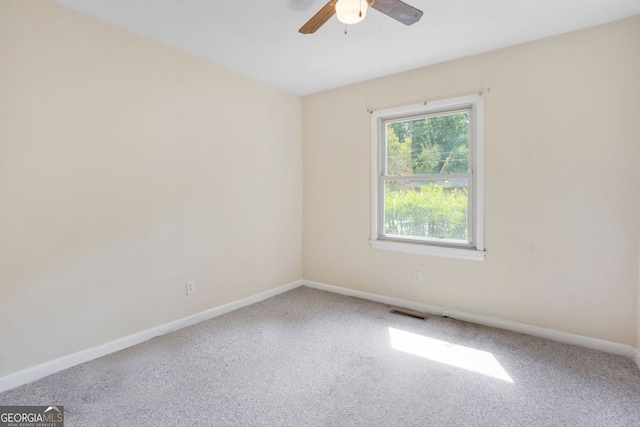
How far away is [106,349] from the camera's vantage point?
239cm

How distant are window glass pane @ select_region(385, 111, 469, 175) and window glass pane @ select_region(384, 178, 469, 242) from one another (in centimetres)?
14

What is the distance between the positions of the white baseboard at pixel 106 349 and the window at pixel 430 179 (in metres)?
1.76

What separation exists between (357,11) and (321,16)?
336 millimetres

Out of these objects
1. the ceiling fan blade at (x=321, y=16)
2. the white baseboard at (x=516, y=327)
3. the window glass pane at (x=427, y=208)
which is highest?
the ceiling fan blade at (x=321, y=16)

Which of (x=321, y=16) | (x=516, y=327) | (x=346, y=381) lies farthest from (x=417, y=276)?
(x=321, y=16)

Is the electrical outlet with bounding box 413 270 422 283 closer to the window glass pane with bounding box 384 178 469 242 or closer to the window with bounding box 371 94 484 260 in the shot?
the window with bounding box 371 94 484 260

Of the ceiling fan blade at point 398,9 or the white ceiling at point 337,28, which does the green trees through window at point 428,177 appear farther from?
the ceiling fan blade at point 398,9

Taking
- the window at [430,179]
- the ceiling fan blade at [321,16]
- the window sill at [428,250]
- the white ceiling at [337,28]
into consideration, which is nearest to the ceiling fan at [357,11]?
the ceiling fan blade at [321,16]

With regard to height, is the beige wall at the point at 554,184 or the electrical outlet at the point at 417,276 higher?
the beige wall at the point at 554,184

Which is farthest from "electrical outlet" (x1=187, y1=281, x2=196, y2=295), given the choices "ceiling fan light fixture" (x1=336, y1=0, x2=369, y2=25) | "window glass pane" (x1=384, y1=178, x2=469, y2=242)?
"ceiling fan light fixture" (x1=336, y1=0, x2=369, y2=25)

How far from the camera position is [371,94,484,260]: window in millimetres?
3023

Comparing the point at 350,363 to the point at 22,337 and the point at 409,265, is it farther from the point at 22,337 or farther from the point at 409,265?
the point at 22,337

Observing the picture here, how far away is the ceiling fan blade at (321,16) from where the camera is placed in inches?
68.0

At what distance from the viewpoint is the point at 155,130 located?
268cm
